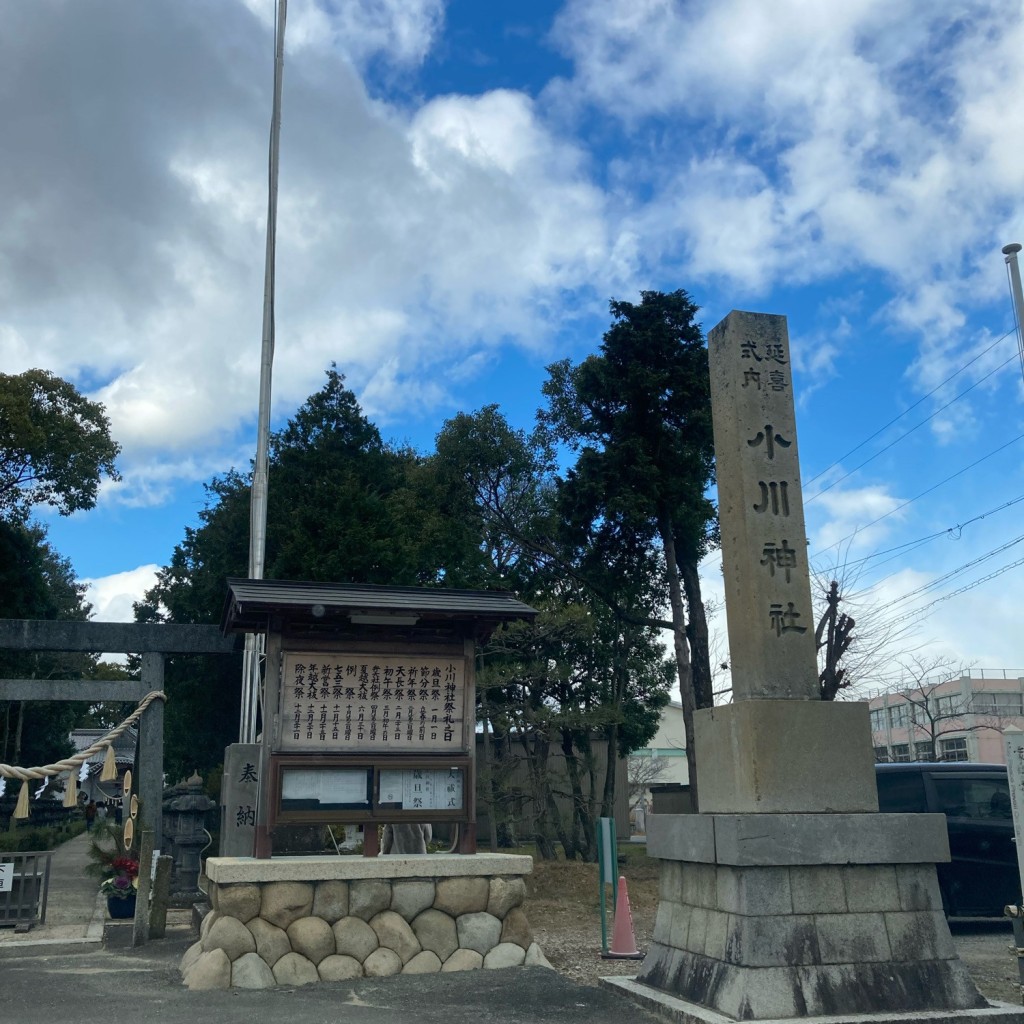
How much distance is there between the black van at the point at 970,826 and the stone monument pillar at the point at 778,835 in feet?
16.9

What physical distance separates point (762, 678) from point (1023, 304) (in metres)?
13.3

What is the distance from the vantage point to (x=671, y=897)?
7.07 metres

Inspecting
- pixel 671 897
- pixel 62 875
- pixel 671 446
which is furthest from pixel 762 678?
pixel 62 875

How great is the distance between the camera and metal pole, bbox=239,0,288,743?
1420 cm

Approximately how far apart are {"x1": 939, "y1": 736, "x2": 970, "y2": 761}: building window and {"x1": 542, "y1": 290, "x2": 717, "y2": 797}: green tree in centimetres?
3306

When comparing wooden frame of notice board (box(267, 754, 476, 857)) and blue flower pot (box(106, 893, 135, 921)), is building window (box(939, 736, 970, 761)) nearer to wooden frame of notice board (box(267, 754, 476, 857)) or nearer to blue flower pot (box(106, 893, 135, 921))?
blue flower pot (box(106, 893, 135, 921))

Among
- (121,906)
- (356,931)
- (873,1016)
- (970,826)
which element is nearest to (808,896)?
(873,1016)

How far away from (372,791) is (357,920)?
113cm

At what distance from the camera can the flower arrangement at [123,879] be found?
1211cm

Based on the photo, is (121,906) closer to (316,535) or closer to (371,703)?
(371,703)

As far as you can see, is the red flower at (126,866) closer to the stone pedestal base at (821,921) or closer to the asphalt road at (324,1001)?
the asphalt road at (324,1001)

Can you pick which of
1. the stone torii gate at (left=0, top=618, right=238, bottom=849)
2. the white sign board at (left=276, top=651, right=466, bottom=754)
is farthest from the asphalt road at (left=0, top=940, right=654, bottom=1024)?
the stone torii gate at (left=0, top=618, right=238, bottom=849)

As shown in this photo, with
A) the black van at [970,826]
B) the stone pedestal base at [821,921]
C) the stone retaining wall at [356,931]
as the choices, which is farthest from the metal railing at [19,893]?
the black van at [970,826]

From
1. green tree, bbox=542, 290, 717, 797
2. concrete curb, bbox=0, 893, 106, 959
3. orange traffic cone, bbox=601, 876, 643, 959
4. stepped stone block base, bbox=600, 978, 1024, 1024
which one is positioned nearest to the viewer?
stepped stone block base, bbox=600, 978, 1024, 1024
